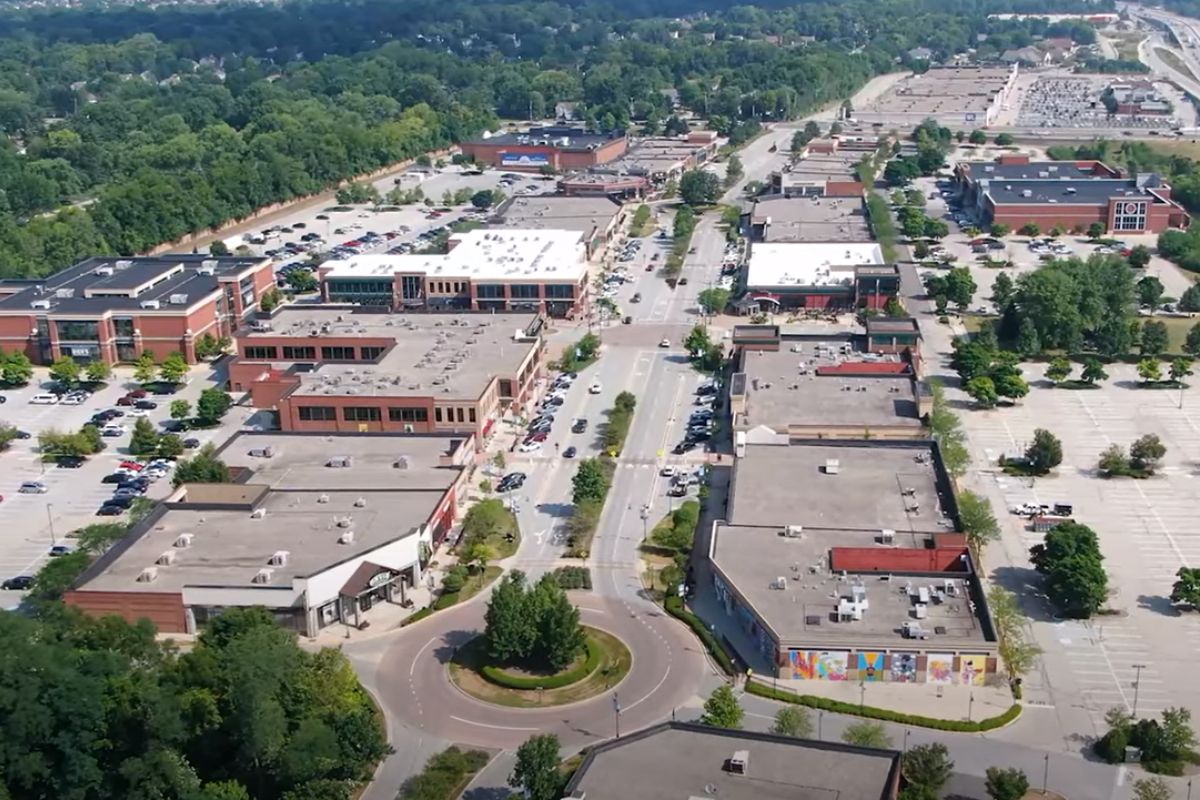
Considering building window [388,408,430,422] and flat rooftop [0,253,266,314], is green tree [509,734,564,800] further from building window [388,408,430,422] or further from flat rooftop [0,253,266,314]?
flat rooftop [0,253,266,314]

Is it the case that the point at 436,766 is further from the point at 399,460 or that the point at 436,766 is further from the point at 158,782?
the point at 399,460

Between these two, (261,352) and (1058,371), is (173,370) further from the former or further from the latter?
(1058,371)

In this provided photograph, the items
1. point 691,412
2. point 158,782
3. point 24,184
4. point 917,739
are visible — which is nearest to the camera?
point 158,782

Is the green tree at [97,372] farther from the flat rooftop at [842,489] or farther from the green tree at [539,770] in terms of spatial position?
the green tree at [539,770]

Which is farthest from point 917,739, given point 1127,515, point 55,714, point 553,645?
point 55,714

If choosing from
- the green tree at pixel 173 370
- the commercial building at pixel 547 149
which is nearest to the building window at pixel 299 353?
the green tree at pixel 173 370

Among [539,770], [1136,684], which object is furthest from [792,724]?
[1136,684]

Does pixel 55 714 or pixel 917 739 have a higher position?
pixel 55 714
